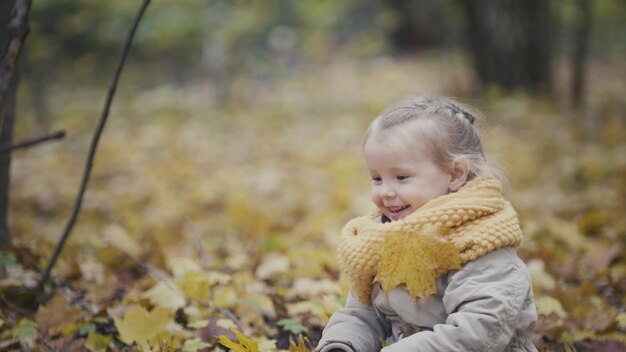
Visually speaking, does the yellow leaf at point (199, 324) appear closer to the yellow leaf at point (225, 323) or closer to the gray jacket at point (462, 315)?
the yellow leaf at point (225, 323)

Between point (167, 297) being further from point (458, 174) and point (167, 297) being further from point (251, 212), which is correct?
point (251, 212)

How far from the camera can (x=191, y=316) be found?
2215mm

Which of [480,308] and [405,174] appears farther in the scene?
[405,174]

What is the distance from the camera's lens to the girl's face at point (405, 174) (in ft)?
5.35

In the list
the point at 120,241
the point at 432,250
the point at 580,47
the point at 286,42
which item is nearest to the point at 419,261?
the point at 432,250

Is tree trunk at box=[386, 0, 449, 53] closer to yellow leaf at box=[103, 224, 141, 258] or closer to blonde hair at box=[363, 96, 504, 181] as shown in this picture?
yellow leaf at box=[103, 224, 141, 258]

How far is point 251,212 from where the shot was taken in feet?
13.5

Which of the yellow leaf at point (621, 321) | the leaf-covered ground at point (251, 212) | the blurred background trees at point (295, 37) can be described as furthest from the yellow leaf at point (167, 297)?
the blurred background trees at point (295, 37)

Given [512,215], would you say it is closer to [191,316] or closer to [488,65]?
[191,316]

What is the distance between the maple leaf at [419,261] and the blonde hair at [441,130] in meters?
0.27

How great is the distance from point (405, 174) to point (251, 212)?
2.58 metres

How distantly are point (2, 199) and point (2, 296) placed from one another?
52 cm

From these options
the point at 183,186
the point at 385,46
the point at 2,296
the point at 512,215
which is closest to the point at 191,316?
the point at 2,296

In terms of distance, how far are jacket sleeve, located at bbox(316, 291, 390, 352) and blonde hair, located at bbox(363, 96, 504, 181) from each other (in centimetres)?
51
